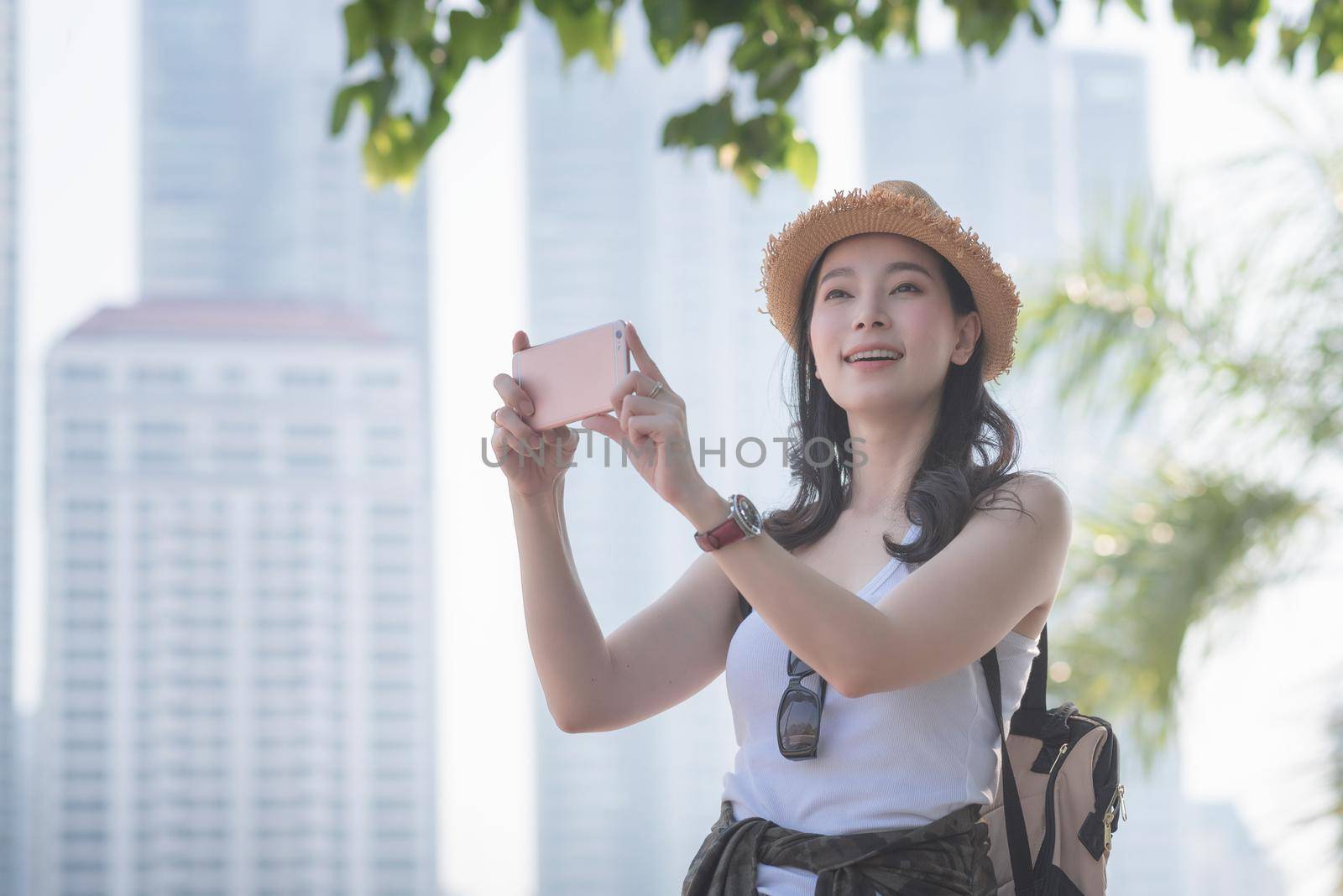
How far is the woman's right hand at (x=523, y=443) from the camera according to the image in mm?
1495

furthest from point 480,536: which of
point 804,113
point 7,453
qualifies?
point 804,113

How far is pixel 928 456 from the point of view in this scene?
162 centimetres

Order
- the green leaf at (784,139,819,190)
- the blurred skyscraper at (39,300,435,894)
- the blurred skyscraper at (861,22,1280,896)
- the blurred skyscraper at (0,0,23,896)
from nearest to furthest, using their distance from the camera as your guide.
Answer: the green leaf at (784,139,819,190), the blurred skyscraper at (0,0,23,896), the blurred skyscraper at (39,300,435,894), the blurred skyscraper at (861,22,1280,896)

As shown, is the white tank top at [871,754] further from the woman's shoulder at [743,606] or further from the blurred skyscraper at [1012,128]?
the blurred skyscraper at [1012,128]

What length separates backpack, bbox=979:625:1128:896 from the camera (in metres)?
1.46

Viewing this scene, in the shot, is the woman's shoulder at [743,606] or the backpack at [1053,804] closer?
the backpack at [1053,804]

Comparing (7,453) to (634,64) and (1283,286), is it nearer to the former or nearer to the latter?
(634,64)

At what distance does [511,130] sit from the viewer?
54719mm

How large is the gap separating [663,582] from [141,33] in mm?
32209

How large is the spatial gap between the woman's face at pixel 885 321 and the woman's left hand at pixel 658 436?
0.30 meters

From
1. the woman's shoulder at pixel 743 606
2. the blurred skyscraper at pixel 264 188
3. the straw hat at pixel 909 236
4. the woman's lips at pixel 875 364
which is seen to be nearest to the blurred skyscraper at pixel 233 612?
the blurred skyscraper at pixel 264 188

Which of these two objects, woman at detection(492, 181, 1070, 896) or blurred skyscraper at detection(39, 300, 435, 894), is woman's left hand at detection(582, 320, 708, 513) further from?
blurred skyscraper at detection(39, 300, 435, 894)

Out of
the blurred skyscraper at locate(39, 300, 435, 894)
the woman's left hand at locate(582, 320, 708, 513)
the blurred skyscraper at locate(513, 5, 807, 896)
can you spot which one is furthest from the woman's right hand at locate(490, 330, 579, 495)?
the blurred skyscraper at locate(39, 300, 435, 894)

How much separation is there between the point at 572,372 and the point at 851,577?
0.39 m
